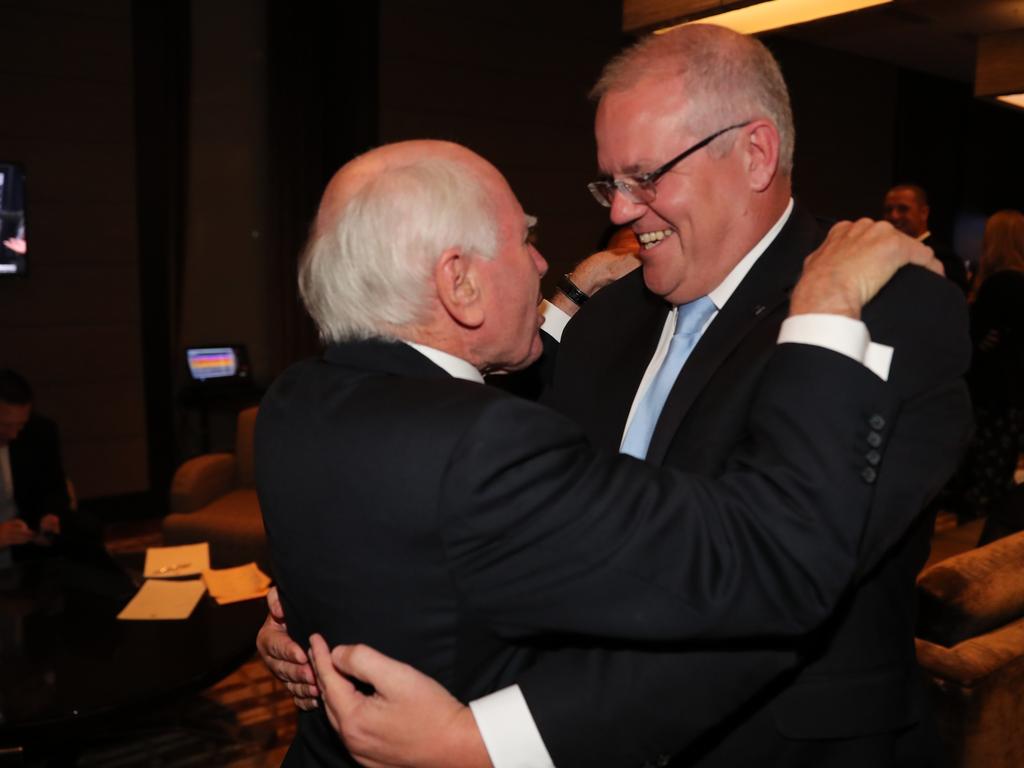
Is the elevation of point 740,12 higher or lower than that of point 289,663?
higher

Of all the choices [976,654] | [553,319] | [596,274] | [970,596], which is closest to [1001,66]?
[970,596]

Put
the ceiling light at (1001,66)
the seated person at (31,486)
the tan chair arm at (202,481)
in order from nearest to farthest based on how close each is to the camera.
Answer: the seated person at (31,486) < the tan chair arm at (202,481) < the ceiling light at (1001,66)

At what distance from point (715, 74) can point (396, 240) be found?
574 mm

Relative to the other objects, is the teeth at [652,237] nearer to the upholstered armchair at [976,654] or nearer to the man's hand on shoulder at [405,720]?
the man's hand on shoulder at [405,720]

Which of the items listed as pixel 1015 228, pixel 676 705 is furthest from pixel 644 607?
pixel 1015 228

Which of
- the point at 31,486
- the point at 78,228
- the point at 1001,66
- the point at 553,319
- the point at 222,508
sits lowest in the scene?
the point at 222,508

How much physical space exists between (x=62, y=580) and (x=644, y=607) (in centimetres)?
286

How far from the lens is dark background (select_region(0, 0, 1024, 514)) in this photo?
218 inches

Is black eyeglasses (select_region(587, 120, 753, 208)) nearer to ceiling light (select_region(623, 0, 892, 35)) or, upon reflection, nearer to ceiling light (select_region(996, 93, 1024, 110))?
ceiling light (select_region(623, 0, 892, 35))

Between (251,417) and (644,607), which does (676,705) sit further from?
(251,417)

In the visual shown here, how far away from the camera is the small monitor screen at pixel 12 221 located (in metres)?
5.32

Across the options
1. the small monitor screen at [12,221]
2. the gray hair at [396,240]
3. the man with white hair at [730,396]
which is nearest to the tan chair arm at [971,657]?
the man with white hair at [730,396]

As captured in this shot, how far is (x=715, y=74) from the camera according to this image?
1349 mm

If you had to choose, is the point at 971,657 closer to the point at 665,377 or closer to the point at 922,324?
the point at 665,377
